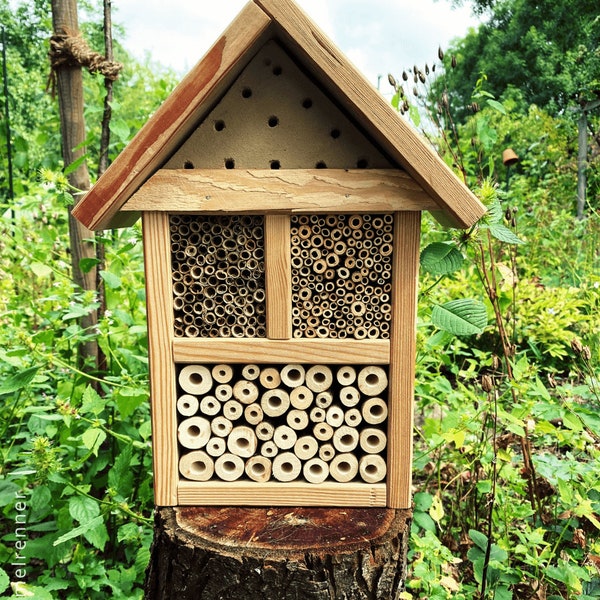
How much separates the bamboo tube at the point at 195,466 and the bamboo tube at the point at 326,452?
0.89 feet

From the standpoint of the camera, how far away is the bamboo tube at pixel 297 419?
139 centimetres

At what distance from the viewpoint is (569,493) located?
140cm

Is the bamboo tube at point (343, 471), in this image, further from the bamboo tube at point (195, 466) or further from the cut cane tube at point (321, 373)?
the bamboo tube at point (195, 466)

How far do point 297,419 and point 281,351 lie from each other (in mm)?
185

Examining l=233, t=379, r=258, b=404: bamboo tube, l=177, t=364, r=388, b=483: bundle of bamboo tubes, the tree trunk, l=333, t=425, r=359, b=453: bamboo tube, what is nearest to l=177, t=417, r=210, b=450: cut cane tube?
l=177, t=364, r=388, b=483: bundle of bamboo tubes

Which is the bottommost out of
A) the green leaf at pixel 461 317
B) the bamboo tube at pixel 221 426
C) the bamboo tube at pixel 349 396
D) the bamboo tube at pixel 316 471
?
the bamboo tube at pixel 316 471

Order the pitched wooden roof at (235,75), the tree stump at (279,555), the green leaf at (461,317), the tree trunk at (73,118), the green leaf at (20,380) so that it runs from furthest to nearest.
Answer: the tree trunk at (73,118) < the green leaf at (20,380) < the green leaf at (461,317) < the tree stump at (279,555) < the pitched wooden roof at (235,75)

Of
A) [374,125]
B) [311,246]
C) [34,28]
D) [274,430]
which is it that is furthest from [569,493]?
[34,28]

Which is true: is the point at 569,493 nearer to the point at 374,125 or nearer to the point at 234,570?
the point at 234,570

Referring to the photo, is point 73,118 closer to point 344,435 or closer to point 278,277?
point 278,277

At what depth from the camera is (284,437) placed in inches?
55.1

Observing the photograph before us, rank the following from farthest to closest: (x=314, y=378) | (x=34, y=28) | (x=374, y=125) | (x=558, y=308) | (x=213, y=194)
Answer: (x=34, y=28) → (x=558, y=308) → (x=314, y=378) → (x=213, y=194) → (x=374, y=125)

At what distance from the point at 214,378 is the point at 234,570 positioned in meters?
0.43

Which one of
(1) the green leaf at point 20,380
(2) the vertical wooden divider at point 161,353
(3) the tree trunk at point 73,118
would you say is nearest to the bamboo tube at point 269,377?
(2) the vertical wooden divider at point 161,353
